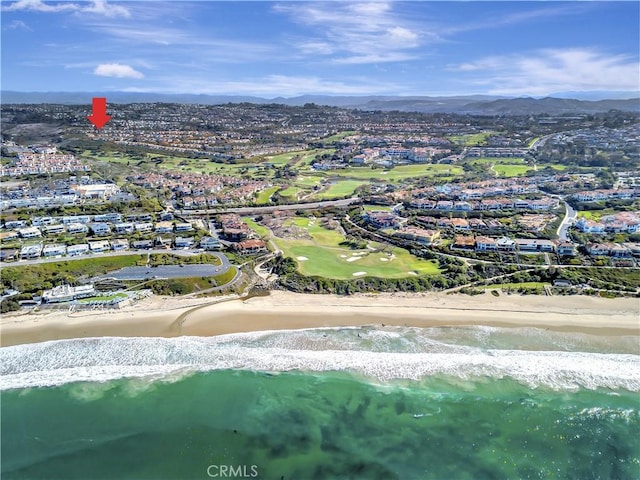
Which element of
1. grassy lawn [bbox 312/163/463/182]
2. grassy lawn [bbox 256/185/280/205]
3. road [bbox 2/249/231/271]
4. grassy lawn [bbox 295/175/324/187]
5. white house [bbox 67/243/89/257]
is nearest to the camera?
road [bbox 2/249/231/271]

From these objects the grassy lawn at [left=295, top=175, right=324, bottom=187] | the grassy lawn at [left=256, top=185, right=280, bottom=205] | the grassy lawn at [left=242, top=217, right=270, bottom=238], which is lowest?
the grassy lawn at [left=242, top=217, right=270, bottom=238]

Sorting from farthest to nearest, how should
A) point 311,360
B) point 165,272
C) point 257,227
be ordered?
point 257,227 → point 165,272 → point 311,360

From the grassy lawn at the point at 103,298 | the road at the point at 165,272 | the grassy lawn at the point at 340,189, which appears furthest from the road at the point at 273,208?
the grassy lawn at the point at 103,298

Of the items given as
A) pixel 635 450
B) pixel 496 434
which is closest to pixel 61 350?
pixel 496 434

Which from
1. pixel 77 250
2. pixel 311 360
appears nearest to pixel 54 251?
pixel 77 250

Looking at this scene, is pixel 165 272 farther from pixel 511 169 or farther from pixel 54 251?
pixel 511 169

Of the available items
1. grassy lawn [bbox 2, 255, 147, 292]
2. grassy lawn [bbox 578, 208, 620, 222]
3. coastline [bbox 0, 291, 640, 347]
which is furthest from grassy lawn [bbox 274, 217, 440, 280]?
grassy lawn [bbox 578, 208, 620, 222]

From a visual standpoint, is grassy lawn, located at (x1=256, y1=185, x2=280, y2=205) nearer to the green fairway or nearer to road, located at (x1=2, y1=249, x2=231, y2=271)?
the green fairway
